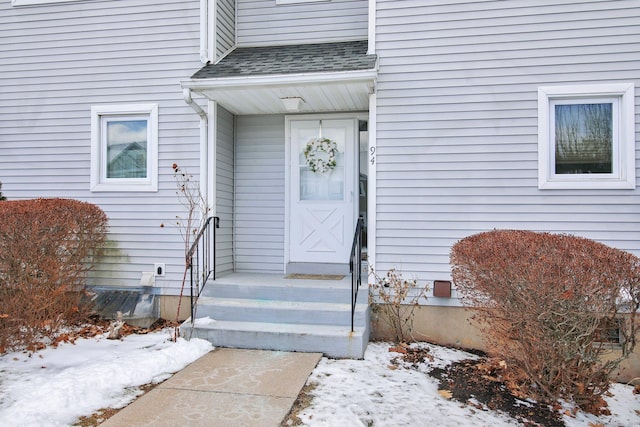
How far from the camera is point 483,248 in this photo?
3.68 meters

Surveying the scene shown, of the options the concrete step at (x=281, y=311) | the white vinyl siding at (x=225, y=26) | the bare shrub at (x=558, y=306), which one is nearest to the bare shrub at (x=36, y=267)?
the concrete step at (x=281, y=311)

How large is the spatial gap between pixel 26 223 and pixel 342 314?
3235 millimetres

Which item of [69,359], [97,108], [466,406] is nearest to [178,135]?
[97,108]

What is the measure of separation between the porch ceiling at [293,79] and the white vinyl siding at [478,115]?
449 mm

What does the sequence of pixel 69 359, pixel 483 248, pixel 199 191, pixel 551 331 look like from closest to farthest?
pixel 551 331 < pixel 483 248 < pixel 69 359 < pixel 199 191

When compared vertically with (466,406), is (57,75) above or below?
above

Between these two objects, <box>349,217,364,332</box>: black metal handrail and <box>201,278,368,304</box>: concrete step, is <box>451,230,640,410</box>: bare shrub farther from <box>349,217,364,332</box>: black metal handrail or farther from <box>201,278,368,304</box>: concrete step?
<box>201,278,368,304</box>: concrete step

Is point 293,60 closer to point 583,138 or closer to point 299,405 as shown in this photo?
point 583,138

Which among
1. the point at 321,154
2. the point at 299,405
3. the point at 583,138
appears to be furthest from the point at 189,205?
the point at 583,138

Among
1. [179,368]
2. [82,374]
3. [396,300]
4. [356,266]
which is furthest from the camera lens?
[356,266]

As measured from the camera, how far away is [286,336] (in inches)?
177

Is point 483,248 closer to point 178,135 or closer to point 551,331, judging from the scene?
point 551,331

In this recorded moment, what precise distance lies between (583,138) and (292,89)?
10.8ft

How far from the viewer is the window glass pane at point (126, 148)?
592 cm
